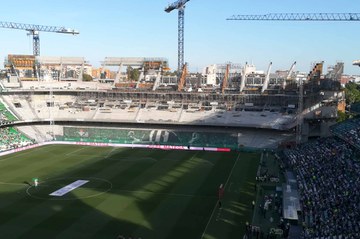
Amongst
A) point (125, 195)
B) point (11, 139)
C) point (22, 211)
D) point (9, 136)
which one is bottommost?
point (22, 211)

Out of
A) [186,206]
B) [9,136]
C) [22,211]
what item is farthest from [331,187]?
[9,136]

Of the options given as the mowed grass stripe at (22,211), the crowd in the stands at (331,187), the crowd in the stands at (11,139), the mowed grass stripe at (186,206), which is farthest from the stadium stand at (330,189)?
the crowd in the stands at (11,139)

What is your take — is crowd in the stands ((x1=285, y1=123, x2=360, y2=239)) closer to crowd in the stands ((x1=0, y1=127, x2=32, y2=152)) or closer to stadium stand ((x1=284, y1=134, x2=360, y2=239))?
stadium stand ((x1=284, y1=134, x2=360, y2=239))

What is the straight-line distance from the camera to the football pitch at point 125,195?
27.6 metres

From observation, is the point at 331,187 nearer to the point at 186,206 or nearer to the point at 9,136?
the point at 186,206

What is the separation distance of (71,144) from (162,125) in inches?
637

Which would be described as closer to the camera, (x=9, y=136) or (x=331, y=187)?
(x=331, y=187)

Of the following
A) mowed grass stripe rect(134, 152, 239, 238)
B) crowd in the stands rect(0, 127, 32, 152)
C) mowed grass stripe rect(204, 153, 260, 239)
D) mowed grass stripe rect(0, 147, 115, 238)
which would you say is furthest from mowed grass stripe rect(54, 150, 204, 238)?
crowd in the stands rect(0, 127, 32, 152)

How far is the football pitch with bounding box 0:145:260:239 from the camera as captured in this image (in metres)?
27.6

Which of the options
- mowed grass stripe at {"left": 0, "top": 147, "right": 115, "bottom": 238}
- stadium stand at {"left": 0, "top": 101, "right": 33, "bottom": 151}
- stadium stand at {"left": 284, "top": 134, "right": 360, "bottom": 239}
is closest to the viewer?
stadium stand at {"left": 284, "top": 134, "right": 360, "bottom": 239}

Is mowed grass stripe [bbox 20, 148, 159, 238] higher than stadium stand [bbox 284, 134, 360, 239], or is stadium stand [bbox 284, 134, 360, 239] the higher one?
stadium stand [bbox 284, 134, 360, 239]

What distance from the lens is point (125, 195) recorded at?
35500 mm

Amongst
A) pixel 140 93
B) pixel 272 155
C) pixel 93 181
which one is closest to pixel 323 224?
pixel 93 181

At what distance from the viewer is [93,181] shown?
4000 centimetres
